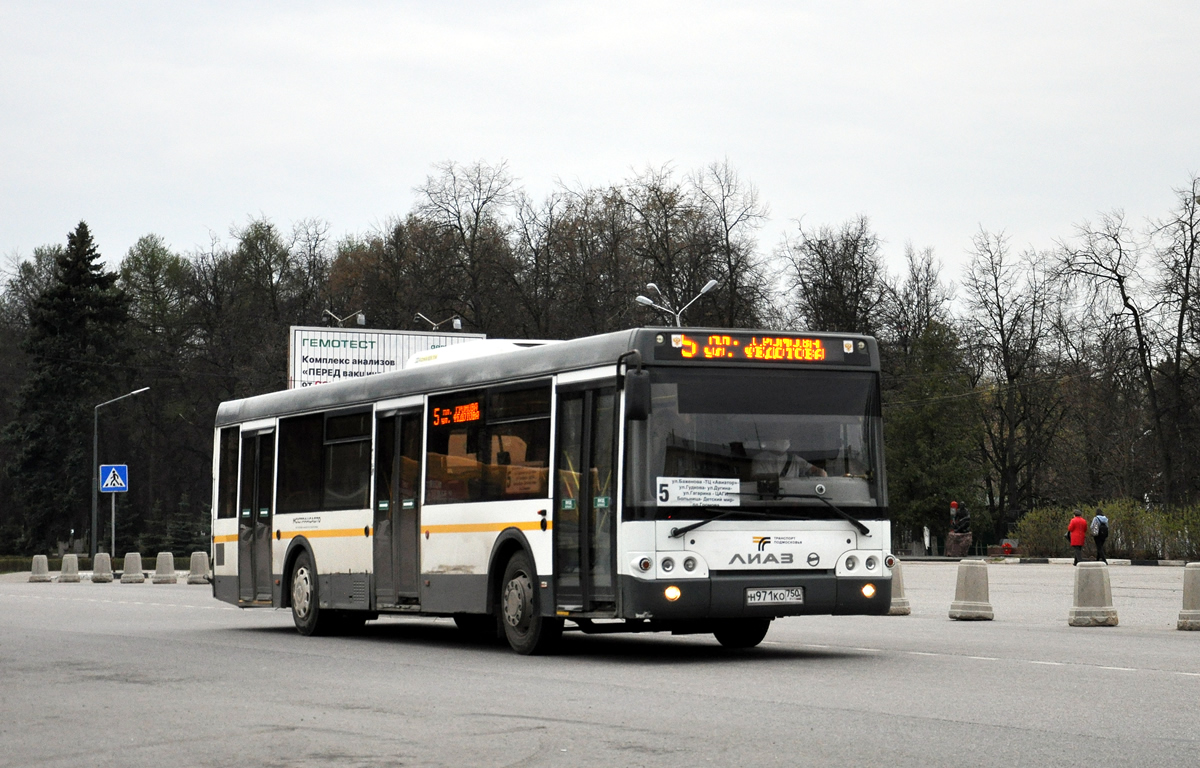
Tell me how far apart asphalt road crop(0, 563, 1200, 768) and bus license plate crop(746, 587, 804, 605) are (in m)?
0.54

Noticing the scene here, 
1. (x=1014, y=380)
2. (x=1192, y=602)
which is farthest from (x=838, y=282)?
(x=1192, y=602)

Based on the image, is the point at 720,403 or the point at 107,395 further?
the point at 107,395

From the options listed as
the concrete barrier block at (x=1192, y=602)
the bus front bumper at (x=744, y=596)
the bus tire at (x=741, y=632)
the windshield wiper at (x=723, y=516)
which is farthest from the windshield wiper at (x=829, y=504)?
the concrete barrier block at (x=1192, y=602)

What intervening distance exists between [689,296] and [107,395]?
35035 mm

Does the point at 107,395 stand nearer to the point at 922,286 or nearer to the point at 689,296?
the point at 689,296

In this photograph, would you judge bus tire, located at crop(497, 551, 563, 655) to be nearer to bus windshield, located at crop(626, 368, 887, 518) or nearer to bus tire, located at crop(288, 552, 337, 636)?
bus windshield, located at crop(626, 368, 887, 518)

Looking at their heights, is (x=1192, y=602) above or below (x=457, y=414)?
below

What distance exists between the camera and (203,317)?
83.6 metres

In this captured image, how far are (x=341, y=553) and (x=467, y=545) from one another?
10.8ft

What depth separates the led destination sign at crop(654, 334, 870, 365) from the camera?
49.3 ft

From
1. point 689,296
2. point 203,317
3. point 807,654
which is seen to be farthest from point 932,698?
point 203,317

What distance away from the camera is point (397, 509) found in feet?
61.3

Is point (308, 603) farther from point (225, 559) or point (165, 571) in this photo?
point (165, 571)

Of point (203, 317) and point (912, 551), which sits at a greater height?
point (203, 317)
